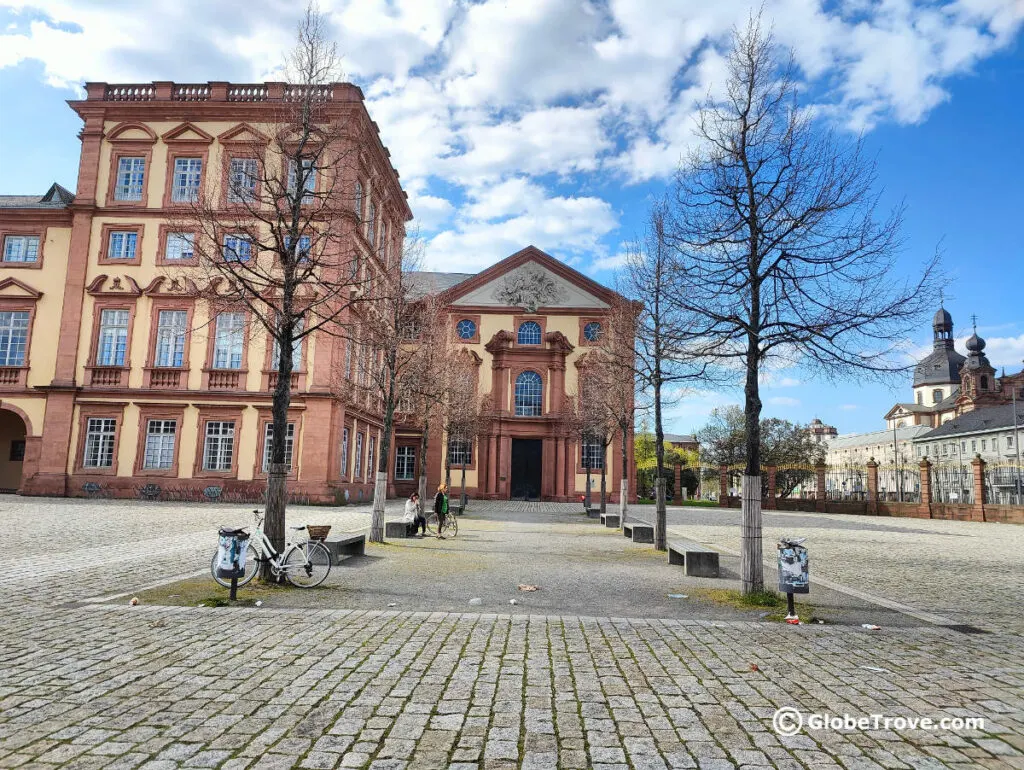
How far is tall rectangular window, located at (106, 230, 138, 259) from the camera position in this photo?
31953mm

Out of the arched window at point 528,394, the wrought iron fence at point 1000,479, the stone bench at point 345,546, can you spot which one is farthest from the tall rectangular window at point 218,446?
the wrought iron fence at point 1000,479

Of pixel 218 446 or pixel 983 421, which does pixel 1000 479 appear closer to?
pixel 218 446

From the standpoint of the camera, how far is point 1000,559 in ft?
54.0

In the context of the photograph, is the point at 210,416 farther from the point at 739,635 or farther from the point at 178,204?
the point at 739,635

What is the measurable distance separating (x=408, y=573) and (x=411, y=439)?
1400 inches

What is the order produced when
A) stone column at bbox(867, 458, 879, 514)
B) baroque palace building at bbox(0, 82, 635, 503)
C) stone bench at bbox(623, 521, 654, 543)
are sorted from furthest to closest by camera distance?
1. stone column at bbox(867, 458, 879, 514)
2. baroque palace building at bbox(0, 82, 635, 503)
3. stone bench at bbox(623, 521, 654, 543)

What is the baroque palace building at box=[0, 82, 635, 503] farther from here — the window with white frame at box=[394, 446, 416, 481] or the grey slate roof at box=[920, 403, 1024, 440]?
the grey slate roof at box=[920, 403, 1024, 440]

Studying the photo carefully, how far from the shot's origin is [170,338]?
31328mm

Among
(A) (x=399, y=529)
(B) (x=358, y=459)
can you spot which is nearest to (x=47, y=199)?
(B) (x=358, y=459)

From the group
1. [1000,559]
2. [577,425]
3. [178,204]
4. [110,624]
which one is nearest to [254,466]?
[178,204]

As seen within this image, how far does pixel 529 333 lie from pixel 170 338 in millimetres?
22781

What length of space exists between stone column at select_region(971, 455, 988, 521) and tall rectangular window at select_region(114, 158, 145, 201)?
43.9 meters

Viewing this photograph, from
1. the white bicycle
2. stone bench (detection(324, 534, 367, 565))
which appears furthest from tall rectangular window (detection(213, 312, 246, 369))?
the white bicycle

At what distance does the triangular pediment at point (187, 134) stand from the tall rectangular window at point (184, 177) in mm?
884
